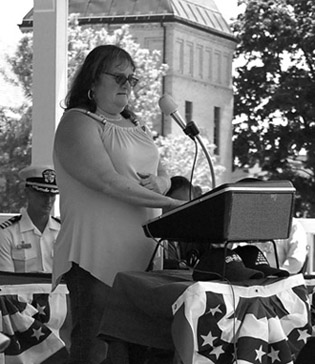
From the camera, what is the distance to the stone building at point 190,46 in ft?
138

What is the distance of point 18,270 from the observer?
4.60 metres

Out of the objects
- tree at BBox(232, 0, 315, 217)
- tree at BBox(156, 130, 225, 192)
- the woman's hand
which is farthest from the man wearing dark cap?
tree at BBox(232, 0, 315, 217)

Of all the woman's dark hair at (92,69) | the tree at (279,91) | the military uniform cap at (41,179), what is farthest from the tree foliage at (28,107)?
the woman's dark hair at (92,69)

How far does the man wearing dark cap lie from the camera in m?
4.58

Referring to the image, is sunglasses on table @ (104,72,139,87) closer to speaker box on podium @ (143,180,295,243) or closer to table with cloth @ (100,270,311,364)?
speaker box on podium @ (143,180,295,243)

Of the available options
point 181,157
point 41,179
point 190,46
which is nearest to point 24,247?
point 41,179

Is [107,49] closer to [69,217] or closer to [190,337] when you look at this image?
[69,217]

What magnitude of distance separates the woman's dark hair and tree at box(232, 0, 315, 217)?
107 ft

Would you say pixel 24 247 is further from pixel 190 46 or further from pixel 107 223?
pixel 190 46

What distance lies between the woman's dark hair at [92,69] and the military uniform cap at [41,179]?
4.93 feet

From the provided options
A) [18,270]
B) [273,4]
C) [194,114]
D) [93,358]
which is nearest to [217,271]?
[93,358]

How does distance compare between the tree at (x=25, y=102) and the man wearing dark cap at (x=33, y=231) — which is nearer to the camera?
the man wearing dark cap at (x=33, y=231)

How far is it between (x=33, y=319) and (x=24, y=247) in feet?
2.72

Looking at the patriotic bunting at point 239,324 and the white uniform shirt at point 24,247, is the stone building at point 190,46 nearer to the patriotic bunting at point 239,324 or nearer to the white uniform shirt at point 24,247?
the white uniform shirt at point 24,247
